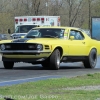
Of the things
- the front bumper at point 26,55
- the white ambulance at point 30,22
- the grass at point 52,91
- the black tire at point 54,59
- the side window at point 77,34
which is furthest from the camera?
the white ambulance at point 30,22

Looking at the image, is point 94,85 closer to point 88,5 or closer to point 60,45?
point 60,45

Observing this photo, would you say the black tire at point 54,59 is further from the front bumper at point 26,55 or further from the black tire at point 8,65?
the black tire at point 8,65

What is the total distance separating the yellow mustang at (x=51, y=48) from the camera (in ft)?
51.7

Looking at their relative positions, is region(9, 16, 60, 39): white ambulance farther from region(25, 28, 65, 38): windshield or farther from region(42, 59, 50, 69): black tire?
region(25, 28, 65, 38): windshield

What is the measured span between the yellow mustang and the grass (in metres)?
3.91

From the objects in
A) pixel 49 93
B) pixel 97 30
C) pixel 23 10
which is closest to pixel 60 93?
pixel 49 93

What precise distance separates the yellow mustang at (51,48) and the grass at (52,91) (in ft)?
12.8

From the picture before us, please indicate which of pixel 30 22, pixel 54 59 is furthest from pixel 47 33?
pixel 30 22

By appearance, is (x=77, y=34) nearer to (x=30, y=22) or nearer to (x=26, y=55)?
(x=26, y=55)

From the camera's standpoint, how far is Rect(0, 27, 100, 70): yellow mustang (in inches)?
620

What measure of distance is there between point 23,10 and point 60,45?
46.0 meters

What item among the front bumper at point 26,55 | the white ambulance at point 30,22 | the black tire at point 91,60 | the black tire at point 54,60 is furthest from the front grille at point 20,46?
the white ambulance at point 30,22

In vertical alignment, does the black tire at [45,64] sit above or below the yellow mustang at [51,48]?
below

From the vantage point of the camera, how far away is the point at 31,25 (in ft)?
110
